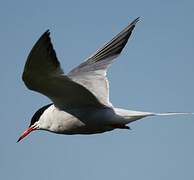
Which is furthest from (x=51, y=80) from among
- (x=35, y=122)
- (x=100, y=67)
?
(x=100, y=67)

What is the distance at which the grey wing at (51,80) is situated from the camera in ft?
25.1

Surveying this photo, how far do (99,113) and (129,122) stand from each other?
0.51 meters

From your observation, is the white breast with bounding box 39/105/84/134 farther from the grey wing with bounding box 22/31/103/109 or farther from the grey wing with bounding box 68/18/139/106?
the grey wing with bounding box 68/18/139/106

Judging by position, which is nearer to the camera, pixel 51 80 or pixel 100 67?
pixel 51 80

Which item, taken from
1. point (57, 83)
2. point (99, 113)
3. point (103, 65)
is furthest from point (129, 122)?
point (103, 65)

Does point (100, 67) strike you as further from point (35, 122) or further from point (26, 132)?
point (26, 132)

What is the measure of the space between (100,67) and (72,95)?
153cm

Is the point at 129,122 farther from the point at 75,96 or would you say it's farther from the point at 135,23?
the point at 135,23

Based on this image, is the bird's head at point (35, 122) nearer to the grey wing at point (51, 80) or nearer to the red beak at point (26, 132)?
the red beak at point (26, 132)

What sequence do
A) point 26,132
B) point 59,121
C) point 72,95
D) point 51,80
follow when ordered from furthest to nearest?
point 26,132 → point 59,121 → point 72,95 → point 51,80

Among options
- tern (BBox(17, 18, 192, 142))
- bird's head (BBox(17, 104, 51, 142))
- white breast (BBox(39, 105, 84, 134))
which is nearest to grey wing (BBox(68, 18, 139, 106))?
tern (BBox(17, 18, 192, 142))

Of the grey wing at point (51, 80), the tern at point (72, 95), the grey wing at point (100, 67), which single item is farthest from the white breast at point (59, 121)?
the grey wing at point (100, 67)

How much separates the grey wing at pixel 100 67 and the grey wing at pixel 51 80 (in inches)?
17.6

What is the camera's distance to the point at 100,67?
10.3 m
